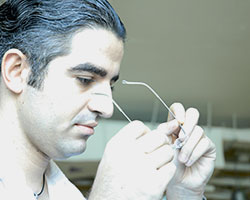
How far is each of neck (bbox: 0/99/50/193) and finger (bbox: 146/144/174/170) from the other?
321 millimetres

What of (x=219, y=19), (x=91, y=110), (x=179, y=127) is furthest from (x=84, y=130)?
(x=219, y=19)

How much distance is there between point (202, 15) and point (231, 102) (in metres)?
1.16

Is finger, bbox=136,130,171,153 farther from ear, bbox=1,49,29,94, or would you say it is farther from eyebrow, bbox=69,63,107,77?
ear, bbox=1,49,29,94

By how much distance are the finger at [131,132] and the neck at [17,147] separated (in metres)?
0.26

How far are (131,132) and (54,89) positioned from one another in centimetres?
22

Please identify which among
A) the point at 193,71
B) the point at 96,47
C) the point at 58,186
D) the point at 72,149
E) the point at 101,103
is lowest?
the point at 58,186

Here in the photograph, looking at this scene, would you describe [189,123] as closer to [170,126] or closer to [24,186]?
[170,126]

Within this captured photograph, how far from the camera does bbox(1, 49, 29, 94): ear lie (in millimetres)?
955

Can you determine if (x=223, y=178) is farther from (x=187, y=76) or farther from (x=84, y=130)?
(x=84, y=130)

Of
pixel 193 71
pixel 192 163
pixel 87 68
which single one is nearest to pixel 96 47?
pixel 87 68

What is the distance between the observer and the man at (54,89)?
92cm

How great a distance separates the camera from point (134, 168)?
30.9 inches

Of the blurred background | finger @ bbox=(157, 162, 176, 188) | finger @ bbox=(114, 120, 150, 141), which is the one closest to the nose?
finger @ bbox=(114, 120, 150, 141)

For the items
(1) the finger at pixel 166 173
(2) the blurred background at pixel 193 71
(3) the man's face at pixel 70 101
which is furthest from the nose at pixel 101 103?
(2) the blurred background at pixel 193 71
